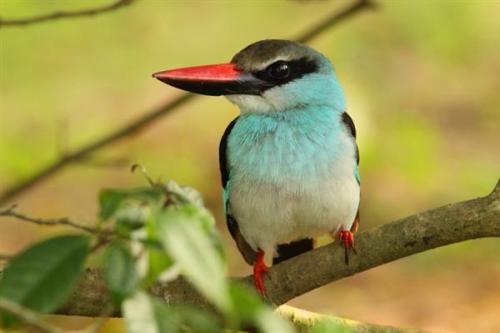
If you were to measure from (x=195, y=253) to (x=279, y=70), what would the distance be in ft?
8.22

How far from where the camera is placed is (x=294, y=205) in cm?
367

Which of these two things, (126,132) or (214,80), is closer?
(214,80)

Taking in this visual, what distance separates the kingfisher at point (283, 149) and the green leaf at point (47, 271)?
1.93 metres

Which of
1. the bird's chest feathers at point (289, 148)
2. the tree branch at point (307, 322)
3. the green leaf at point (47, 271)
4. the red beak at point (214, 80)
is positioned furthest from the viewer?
the bird's chest feathers at point (289, 148)

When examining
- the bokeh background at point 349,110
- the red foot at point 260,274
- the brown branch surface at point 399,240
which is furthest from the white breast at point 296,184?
the bokeh background at point 349,110

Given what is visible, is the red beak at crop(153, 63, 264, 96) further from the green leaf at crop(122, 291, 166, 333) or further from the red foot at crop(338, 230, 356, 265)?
the green leaf at crop(122, 291, 166, 333)

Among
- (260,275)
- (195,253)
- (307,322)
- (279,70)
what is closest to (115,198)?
(195,253)

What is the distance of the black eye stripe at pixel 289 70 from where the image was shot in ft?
12.5

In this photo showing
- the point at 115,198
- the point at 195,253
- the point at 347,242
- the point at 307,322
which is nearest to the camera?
the point at 195,253

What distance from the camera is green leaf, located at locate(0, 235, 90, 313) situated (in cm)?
158

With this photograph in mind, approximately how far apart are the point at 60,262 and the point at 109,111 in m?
6.63

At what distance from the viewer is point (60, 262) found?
158 cm

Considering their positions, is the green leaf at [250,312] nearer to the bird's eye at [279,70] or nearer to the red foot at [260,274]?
the red foot at [260,274]

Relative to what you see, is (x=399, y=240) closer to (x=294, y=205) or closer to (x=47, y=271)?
(x=294, y=205)
